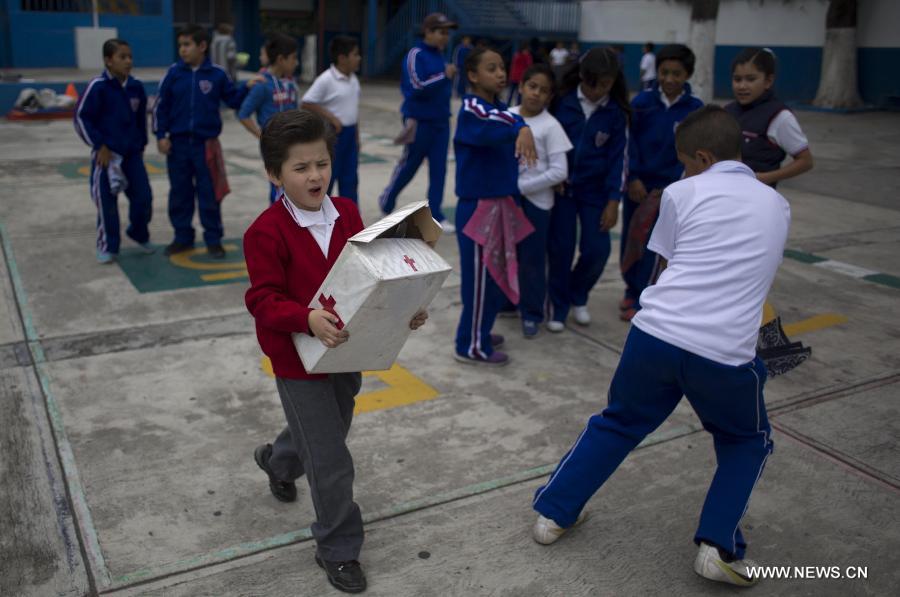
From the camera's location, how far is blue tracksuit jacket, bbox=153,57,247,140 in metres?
5.96

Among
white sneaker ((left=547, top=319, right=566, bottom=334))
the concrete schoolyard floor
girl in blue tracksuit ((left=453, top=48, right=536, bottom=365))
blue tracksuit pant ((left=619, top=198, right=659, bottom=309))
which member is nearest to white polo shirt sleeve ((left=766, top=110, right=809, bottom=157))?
blue tracksuit pant ((left=619, top=198, right=659, bottom=309))

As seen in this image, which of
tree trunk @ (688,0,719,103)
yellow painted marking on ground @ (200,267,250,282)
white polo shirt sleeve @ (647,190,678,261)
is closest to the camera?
white polo shirt sleeve @ (647,190,678,261)

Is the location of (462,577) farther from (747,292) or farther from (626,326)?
(626,326)

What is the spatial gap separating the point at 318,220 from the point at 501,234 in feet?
6.49

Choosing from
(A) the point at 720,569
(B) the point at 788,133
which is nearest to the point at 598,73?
(B) the point at 788,133

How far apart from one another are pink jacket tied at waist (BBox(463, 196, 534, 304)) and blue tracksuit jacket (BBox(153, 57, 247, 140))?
260cm

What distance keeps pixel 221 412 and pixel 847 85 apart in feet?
59.0

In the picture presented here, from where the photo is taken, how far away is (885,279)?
627cm

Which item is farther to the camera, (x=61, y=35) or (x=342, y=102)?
(x=61, y=35)

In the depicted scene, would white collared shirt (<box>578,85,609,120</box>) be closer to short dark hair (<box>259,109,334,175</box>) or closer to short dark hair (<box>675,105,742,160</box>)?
short dark hair (<box>675,105,742,160</box>)

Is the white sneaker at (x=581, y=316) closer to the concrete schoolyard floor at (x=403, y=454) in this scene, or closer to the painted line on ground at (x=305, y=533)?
the concrete schoolyard floor at (x=403, y=454)

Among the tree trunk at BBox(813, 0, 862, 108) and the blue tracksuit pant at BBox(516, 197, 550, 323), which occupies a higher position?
the tree trunk at BBox(813, 0, 862, 108)

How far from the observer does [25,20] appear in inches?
662

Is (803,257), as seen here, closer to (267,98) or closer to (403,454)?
(267,98)
